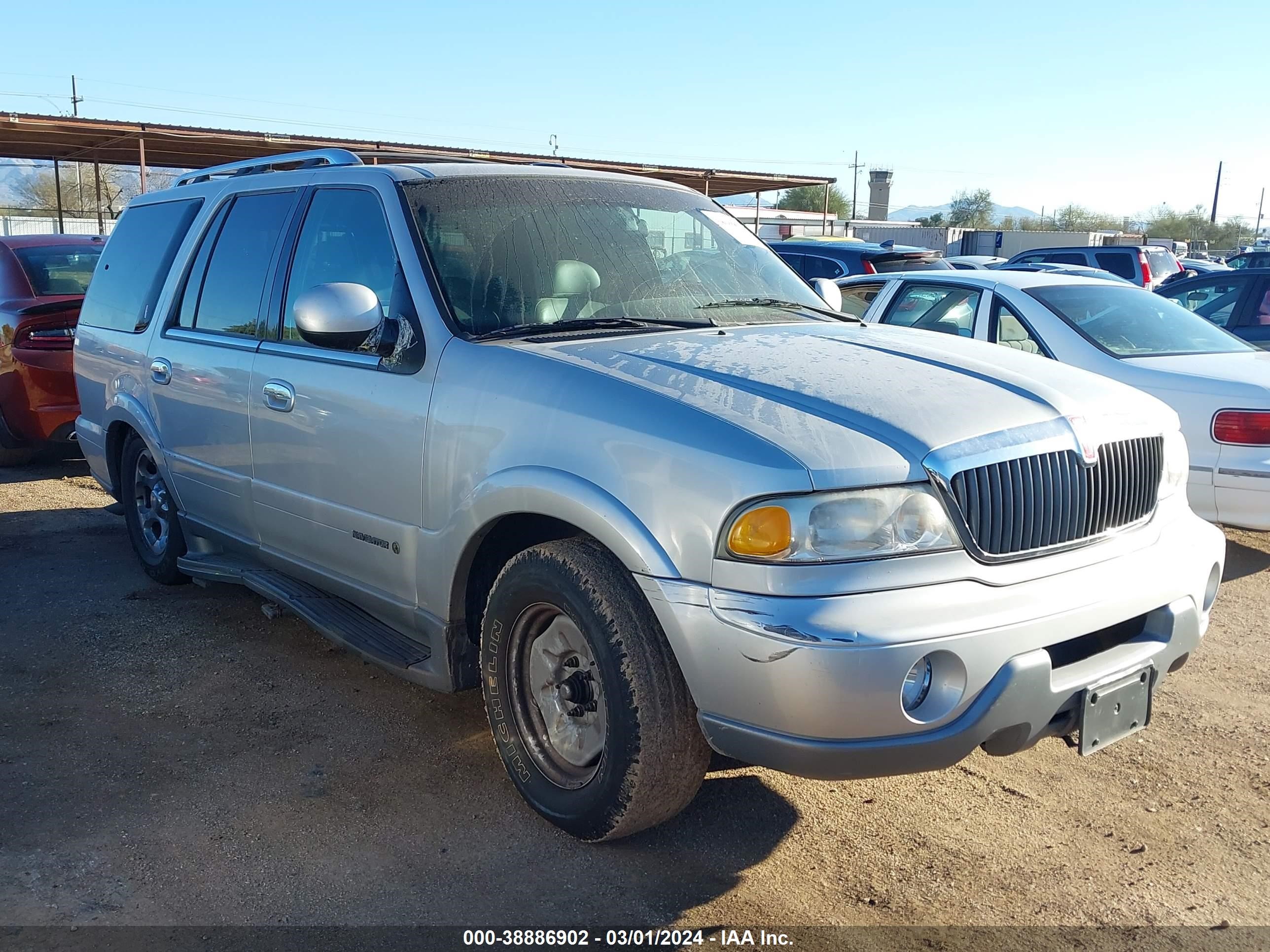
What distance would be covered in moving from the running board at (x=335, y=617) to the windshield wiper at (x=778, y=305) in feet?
5.15

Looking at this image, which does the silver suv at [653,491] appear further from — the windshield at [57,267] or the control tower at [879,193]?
the control tower at [879,193]

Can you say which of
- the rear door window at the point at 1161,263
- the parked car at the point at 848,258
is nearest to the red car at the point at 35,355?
the parked car at the point at 848,258

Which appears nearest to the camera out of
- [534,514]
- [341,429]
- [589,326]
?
[534,514]

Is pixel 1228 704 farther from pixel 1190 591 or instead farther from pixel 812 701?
pixel 812 701

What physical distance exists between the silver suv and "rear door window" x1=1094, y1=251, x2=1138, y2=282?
49.7 ft

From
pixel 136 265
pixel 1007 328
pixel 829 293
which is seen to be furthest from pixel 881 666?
pixel 1007 328

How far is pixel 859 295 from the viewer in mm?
9336

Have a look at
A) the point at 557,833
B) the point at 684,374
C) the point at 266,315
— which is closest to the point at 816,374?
the point at 684,374

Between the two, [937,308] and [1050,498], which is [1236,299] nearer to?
[937,308]

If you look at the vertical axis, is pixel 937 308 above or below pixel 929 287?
below

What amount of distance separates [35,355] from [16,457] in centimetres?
152

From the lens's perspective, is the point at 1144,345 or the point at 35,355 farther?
the point at 35,355

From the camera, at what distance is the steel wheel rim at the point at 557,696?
309 centimetres

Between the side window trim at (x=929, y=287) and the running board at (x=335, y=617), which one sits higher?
the side window trim at (x=929, y=287)
